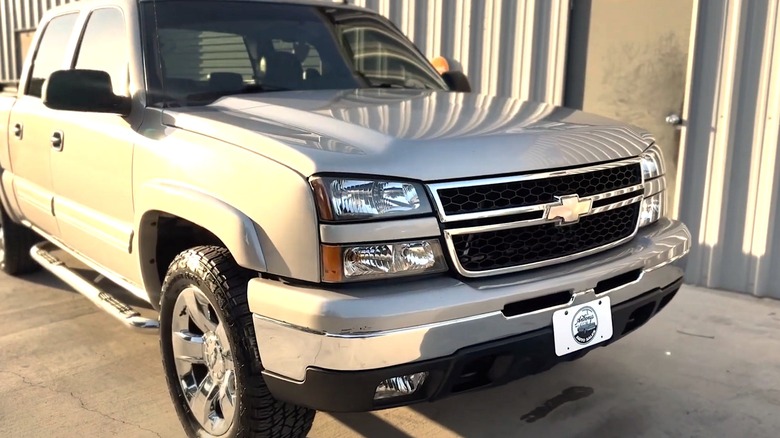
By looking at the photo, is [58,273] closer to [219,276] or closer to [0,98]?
[0,98]

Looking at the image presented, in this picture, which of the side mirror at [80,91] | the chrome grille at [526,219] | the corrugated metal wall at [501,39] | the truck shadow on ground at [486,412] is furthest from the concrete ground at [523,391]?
the corrugated metal wall at [501,39]

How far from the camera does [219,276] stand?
7.79ft

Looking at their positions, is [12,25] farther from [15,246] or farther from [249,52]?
[249,52]

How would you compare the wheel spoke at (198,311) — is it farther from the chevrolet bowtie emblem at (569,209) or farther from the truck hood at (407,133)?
the chevrolet bowtie emblem at (569,209)

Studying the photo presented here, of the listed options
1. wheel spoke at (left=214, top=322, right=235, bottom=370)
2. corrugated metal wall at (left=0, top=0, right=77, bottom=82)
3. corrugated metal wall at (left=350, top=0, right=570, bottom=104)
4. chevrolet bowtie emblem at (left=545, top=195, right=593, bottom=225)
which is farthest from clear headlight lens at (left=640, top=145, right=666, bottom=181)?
corrugated metal wall at (left=0, top=0, right=77, bottom=82)

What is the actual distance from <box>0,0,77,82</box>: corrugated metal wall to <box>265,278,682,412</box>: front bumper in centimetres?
1159

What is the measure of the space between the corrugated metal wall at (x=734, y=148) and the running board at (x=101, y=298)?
3.87 m

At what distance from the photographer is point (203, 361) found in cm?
271

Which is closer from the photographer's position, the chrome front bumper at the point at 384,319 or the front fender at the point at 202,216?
the chrome front bumper at the point at 384,319

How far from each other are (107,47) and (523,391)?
269cm

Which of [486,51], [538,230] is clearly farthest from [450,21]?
[538,230]

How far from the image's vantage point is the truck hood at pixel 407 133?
7.30 feet

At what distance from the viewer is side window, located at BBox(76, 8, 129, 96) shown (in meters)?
3.33

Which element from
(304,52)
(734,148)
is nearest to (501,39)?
(734,148)
